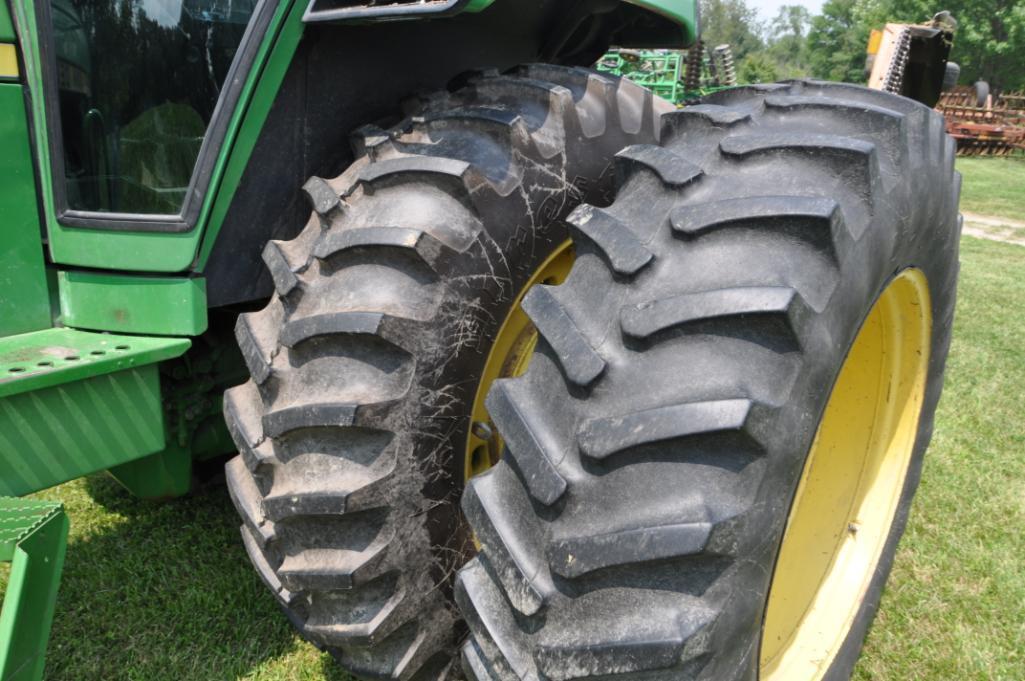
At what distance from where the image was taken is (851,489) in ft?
7.07

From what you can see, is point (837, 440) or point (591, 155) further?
point (837, 440)

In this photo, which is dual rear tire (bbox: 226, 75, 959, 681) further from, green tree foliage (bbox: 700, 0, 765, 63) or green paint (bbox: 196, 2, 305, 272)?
green tree foliage (bbox: 700, 0, 765, 63)

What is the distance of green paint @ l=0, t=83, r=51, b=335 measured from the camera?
67.9 inches

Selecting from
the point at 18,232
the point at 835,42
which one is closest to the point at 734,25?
the point at 835,42

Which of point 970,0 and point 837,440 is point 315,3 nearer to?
point 837,440

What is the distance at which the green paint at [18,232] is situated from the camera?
1725mm

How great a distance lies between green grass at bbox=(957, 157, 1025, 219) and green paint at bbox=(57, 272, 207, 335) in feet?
35.6

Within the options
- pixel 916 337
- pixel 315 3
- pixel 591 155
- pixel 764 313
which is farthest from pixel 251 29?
pixel 916 337

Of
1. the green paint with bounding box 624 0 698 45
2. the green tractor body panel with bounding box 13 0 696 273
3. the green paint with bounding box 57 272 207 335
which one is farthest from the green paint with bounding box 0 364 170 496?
the green paint with bounding box 624 0 698 45

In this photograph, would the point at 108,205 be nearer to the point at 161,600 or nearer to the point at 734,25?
the point at 161,600

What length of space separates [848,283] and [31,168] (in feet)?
5.38

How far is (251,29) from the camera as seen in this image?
162 centimetres

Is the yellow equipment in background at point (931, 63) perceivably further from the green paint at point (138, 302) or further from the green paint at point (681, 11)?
the green paint at point (138, 302)

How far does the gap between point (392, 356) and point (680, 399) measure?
606mm
